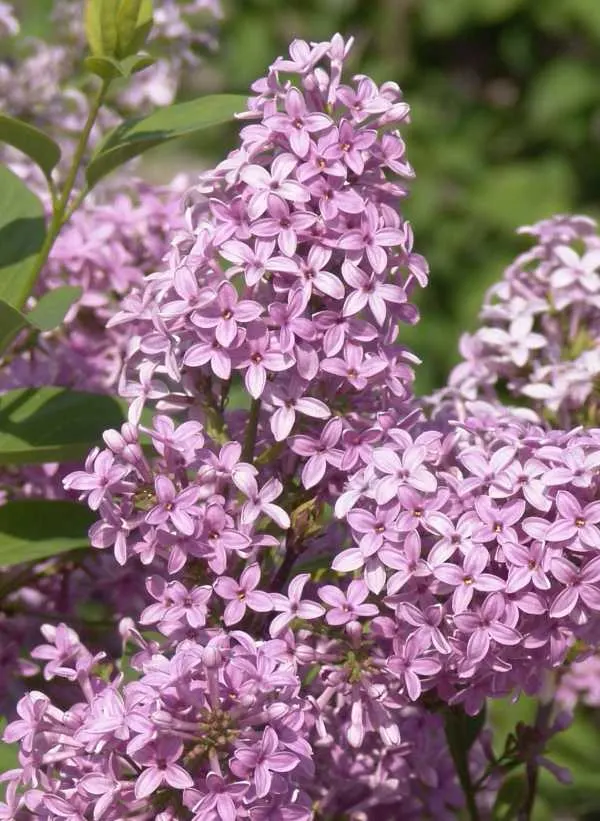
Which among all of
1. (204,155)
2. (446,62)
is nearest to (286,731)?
(446,62)

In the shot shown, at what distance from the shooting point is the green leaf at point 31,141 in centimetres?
100

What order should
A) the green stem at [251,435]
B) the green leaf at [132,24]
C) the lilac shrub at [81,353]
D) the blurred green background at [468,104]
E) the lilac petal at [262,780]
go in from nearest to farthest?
the lilac petal at [262,780] < the green stem at [251,435] < the green leaf at [132,24] < the lilac shrub at [81,353] < the blurred green background at [468,104]

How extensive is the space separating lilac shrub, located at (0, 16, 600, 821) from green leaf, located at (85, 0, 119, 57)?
16 cm

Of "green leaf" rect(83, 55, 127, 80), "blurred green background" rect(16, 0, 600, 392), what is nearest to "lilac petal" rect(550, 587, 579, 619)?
"green leaf" rect(83, 55, 127, 80)

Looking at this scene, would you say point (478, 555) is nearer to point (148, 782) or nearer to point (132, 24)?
point (148, 782)

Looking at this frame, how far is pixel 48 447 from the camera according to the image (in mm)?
984

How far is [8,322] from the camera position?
3.22 feet

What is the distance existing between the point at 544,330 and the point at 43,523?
474 mm

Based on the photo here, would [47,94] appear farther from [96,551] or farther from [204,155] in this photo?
[204,155]

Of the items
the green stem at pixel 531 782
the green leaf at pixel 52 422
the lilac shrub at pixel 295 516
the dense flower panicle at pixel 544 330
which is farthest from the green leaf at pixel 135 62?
the green stem at pixel 531 782

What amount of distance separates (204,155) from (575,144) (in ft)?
3.60

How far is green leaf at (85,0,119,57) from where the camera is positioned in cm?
102

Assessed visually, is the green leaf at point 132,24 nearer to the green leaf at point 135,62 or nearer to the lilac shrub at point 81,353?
the green leaf at point 135,62

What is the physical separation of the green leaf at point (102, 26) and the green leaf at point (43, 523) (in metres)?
0.32
